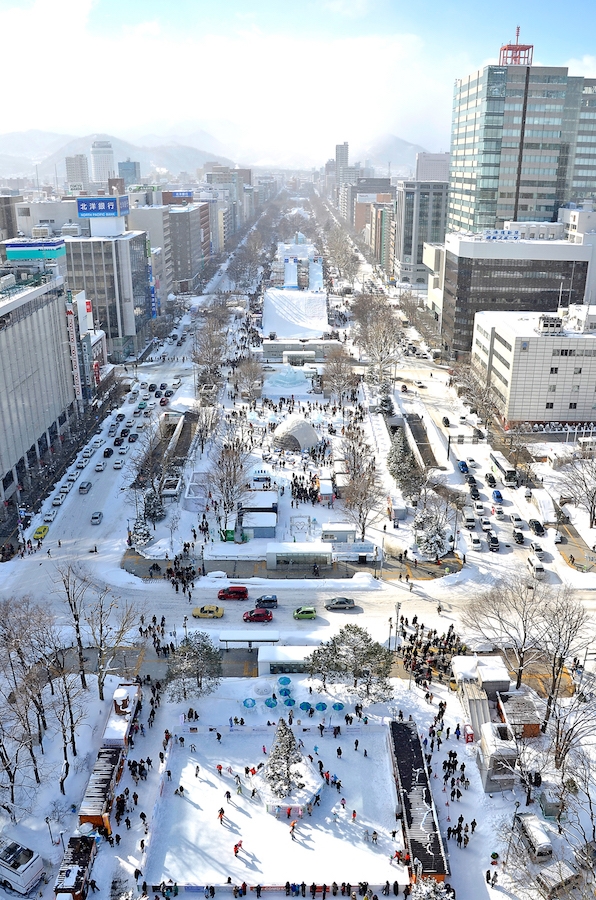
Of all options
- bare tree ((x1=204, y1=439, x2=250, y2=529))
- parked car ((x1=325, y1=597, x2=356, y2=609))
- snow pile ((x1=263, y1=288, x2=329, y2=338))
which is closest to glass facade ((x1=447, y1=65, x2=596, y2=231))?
snow pile ((x1=263, y1=288, x2=329, y2=338))

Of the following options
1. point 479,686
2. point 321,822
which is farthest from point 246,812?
point 479,686

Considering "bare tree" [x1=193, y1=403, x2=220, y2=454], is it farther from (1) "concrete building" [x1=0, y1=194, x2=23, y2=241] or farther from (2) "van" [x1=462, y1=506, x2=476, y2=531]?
(1) "concrete building" [x1=0, y1=194, x2=23, y2=241]

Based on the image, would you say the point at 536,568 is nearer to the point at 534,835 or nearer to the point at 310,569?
the point at 310,569

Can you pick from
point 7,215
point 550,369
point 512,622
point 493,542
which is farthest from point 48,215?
point 512,622

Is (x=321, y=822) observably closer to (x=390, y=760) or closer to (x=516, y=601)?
(x=390, y=760)

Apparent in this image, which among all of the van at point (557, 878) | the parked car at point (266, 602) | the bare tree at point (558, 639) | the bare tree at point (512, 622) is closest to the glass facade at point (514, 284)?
the bare tree at point (512, 622)

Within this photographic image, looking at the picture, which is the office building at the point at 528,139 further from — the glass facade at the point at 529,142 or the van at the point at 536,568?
the van at the point at 536,568
